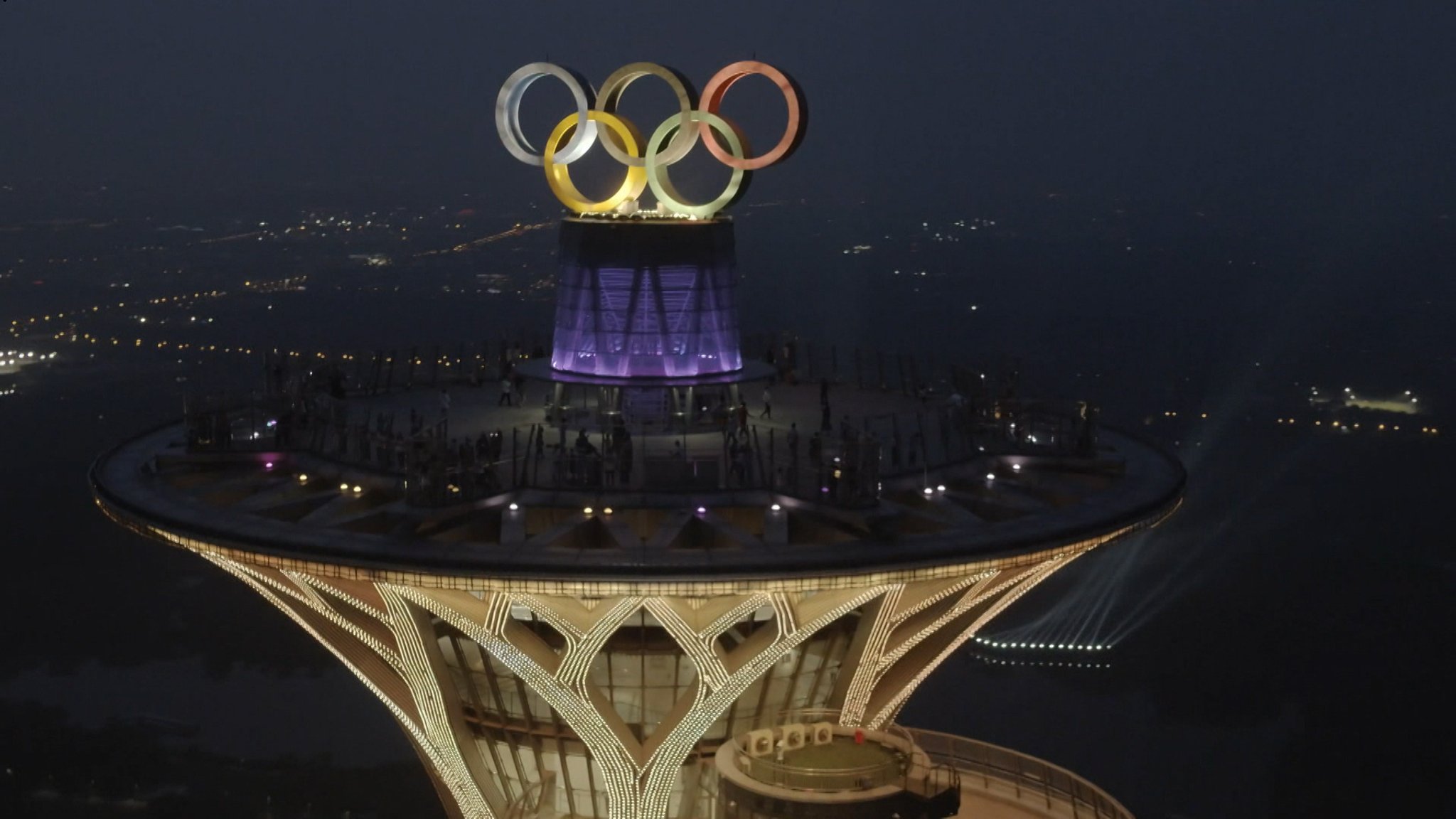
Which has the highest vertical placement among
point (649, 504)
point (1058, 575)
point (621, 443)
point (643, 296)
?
point (643, 296)

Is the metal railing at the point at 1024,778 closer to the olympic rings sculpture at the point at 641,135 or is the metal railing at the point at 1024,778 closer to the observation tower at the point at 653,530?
the observation tower at the point at 653,530

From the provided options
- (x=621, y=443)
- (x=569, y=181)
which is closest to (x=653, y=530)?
(x=621, y=443)

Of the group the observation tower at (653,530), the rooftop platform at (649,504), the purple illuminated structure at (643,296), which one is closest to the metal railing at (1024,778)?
the observation tower at (653,530)

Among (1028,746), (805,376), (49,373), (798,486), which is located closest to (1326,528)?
(1028,746)

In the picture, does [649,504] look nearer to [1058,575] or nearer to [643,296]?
[643,296]

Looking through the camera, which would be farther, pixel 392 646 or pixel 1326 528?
pixel 1326 528

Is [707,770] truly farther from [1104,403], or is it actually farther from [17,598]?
[1104,403]
